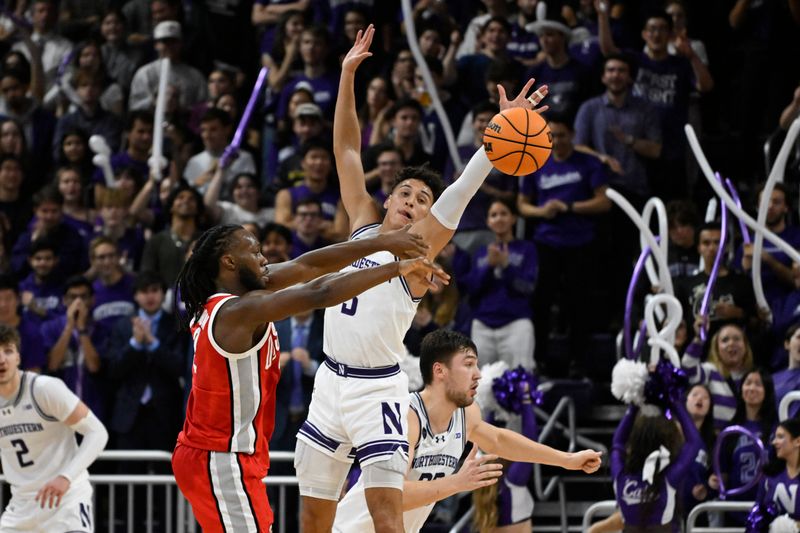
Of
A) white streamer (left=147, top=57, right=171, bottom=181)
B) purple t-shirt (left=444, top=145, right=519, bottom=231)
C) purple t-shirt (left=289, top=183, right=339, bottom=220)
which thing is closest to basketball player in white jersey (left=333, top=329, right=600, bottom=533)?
purple t-shirt (left=444, top=145, right=519, bottom=231)

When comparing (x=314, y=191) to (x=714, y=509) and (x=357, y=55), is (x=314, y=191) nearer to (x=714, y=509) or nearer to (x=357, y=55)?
(x=714, y=509)

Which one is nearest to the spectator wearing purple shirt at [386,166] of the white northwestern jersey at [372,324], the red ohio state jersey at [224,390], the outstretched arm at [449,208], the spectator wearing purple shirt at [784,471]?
the spectator wearing purple shirt at [784,471]

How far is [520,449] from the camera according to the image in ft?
25.2

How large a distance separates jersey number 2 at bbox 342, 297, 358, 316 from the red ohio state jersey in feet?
2.28

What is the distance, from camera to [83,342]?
11398 mm

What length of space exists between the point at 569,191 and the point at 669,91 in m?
1.45

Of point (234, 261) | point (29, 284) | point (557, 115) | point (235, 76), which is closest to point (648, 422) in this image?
point (557, 115)

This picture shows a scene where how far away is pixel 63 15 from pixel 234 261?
36.5ft

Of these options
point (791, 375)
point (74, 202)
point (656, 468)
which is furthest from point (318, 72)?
point (656, 468)

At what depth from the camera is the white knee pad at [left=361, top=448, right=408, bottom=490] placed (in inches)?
268

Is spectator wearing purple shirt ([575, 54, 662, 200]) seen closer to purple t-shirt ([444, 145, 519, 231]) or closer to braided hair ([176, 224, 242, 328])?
purple t-shirt ([444, 145, 519, 231])

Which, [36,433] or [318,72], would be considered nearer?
[36,433]

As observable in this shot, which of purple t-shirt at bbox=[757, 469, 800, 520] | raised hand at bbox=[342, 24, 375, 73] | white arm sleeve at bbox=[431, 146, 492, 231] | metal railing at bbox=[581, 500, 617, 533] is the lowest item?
metal railing at bbox=[581, 500, 617, 533]

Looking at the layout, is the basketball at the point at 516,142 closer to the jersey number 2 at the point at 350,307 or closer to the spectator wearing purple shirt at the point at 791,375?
the jersey number 2 at the point at 350,307
